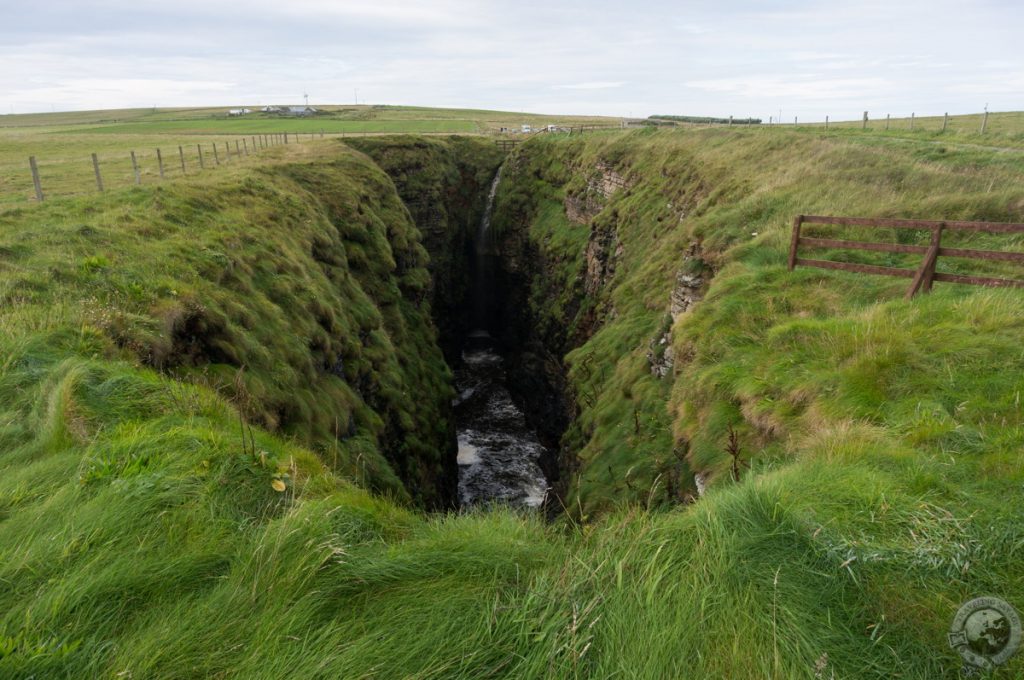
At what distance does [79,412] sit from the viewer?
6.02 meters

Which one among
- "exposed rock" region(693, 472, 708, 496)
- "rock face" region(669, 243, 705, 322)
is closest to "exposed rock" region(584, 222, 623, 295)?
"rock face" region(669, 243, 705, 322)

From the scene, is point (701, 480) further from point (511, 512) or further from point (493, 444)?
point (493, 444)

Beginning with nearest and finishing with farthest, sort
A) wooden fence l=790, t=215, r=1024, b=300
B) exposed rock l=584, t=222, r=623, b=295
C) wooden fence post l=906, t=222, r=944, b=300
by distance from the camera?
1. wooden fence l=790, t=215, r=1024, b=300
2. wooden fence post l=906, t=222, r=944, b=300
3. exposed rock l=584, t=222, r=623, b=295

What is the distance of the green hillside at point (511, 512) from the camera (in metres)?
3.58

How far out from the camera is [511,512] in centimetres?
604

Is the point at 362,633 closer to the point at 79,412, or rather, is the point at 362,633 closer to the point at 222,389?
the point at 79,412

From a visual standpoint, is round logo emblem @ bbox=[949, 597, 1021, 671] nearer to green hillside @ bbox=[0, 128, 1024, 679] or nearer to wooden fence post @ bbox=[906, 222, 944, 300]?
green hillside @ bbox=[0, 128, 1024, 679]

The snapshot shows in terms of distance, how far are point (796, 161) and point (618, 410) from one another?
509 inches

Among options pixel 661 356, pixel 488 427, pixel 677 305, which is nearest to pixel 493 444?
pixel 488 427

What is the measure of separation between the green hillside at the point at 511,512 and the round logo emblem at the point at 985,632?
0.12 m

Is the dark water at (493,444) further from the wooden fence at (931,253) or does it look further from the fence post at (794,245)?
the wooden fence at (931,253)

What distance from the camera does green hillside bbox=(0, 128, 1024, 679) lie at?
3.58m

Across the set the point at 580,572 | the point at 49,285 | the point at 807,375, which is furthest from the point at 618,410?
the point at 49,285

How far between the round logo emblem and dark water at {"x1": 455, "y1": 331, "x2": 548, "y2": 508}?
20.6m
